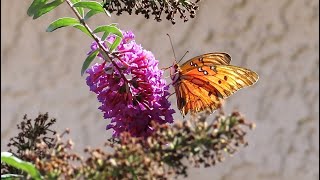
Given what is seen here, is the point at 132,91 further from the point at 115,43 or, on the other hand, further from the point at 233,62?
the point at 233,62

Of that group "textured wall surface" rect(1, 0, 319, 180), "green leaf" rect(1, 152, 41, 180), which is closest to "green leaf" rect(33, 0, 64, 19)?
"green leaf" rect(1, 152, 41, 180)

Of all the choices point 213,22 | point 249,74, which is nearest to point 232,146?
point 249,74

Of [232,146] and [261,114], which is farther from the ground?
[261,114]

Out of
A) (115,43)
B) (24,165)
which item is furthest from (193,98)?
(24,165)

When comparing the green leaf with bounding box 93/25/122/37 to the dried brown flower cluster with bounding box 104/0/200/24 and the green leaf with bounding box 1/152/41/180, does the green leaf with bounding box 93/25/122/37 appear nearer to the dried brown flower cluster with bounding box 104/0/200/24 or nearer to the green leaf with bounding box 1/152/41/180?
the dried brown flower cluster with bounding box 104/0/200/24

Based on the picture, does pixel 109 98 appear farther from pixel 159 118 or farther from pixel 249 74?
pixel 249 74

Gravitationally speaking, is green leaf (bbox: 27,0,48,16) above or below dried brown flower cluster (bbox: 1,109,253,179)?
above

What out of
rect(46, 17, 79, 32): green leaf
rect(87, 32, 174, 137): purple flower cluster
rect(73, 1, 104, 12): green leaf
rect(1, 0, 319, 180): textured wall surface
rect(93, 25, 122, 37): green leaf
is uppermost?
rect(1, 0, 319, 180): textured wall surface
